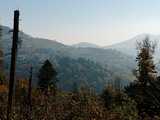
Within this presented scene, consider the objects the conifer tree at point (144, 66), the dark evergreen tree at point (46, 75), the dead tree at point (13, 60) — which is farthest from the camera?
the dark evergreen tree at point (46, 75)

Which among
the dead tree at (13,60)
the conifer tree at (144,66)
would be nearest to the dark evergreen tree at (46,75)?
the conifer tree at (144,66)

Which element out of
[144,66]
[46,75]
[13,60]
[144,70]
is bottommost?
[46,75]

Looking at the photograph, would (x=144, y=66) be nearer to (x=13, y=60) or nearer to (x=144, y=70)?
(x=144, y=70)

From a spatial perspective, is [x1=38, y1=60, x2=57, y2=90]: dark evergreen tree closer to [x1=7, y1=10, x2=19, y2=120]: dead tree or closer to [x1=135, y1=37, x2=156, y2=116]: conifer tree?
[x1=135, y1=37, x2=156, y2=116]: conifer tree

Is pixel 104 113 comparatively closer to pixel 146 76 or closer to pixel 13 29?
pixel 13 29

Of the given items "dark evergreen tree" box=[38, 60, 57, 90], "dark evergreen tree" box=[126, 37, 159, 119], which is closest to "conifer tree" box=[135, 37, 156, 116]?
"dark evergreen tree" box=[126, 37, 159, 119]

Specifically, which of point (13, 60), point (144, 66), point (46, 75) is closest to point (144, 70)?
point (144, 66)

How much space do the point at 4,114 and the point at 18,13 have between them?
237 inches

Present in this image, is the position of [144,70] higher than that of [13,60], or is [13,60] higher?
[13,60]

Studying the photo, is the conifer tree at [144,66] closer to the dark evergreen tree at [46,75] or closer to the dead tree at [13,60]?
the dark evergreen tree at [46,75]

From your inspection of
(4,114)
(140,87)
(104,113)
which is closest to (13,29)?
(4,114)

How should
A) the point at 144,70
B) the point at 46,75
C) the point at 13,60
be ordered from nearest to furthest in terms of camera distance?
the point at 13,60
the point at 144,70
the point at 46,75

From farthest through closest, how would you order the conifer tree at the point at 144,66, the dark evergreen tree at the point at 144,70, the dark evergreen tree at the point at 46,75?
the dark evergreen tree at the point at 46,75 < the conifer tree at the point at 144,66 < the dark evergreen tree at the point at 144,70

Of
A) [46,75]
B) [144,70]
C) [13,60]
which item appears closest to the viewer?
[13,60]
